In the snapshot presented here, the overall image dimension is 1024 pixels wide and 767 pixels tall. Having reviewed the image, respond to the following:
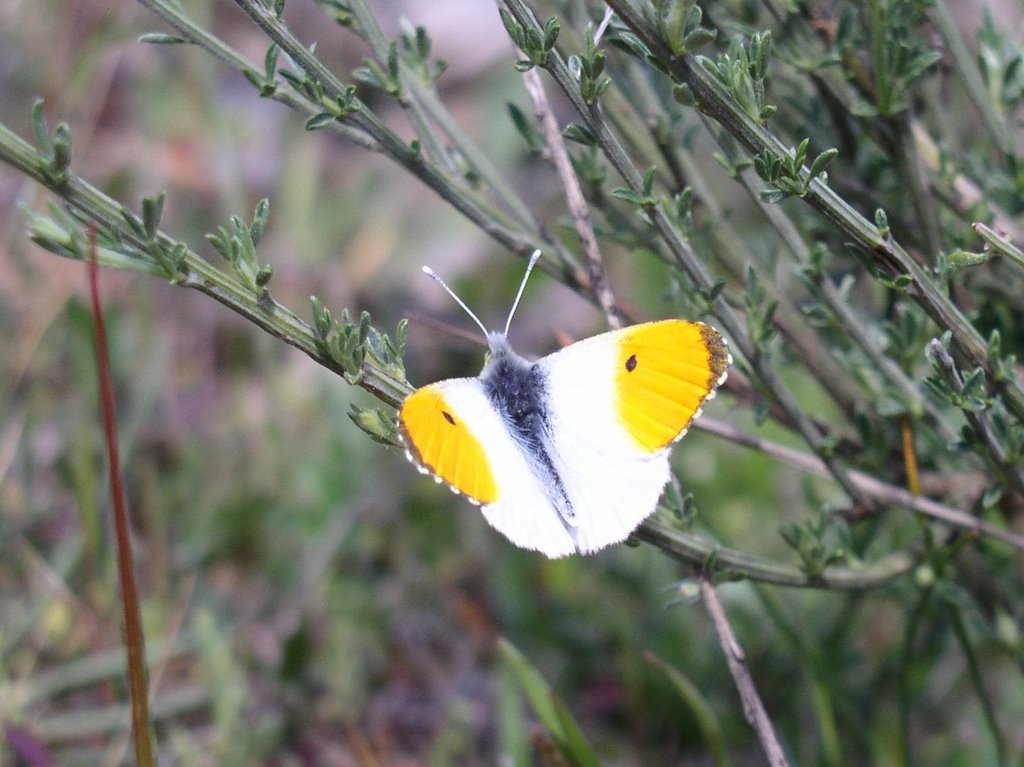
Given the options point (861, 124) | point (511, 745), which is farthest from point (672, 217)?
point (511, 745)

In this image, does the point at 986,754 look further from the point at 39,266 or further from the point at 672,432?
the point at 39,266

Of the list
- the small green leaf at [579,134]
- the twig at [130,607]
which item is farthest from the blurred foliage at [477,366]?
the twig at [130,607]

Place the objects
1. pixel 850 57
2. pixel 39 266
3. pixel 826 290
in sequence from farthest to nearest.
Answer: pixel 39 266 < pixel 850 57 < pixel 826 290

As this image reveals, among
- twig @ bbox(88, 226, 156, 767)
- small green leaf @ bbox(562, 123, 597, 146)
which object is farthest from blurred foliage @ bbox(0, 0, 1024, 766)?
twig @ bbox(88, 226, 156, 767)

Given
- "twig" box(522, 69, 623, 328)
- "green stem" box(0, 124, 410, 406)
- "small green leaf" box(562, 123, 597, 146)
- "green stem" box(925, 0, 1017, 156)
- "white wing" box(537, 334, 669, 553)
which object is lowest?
"white wing" box(537, 334, 669, 553)

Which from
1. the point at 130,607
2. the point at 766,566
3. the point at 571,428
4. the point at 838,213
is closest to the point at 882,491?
the point at 766,566

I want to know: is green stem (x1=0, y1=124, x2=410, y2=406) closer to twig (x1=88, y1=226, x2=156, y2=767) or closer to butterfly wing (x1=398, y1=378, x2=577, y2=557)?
butterfly wing (x1=398, y1=378, x2=577, y2=557)
